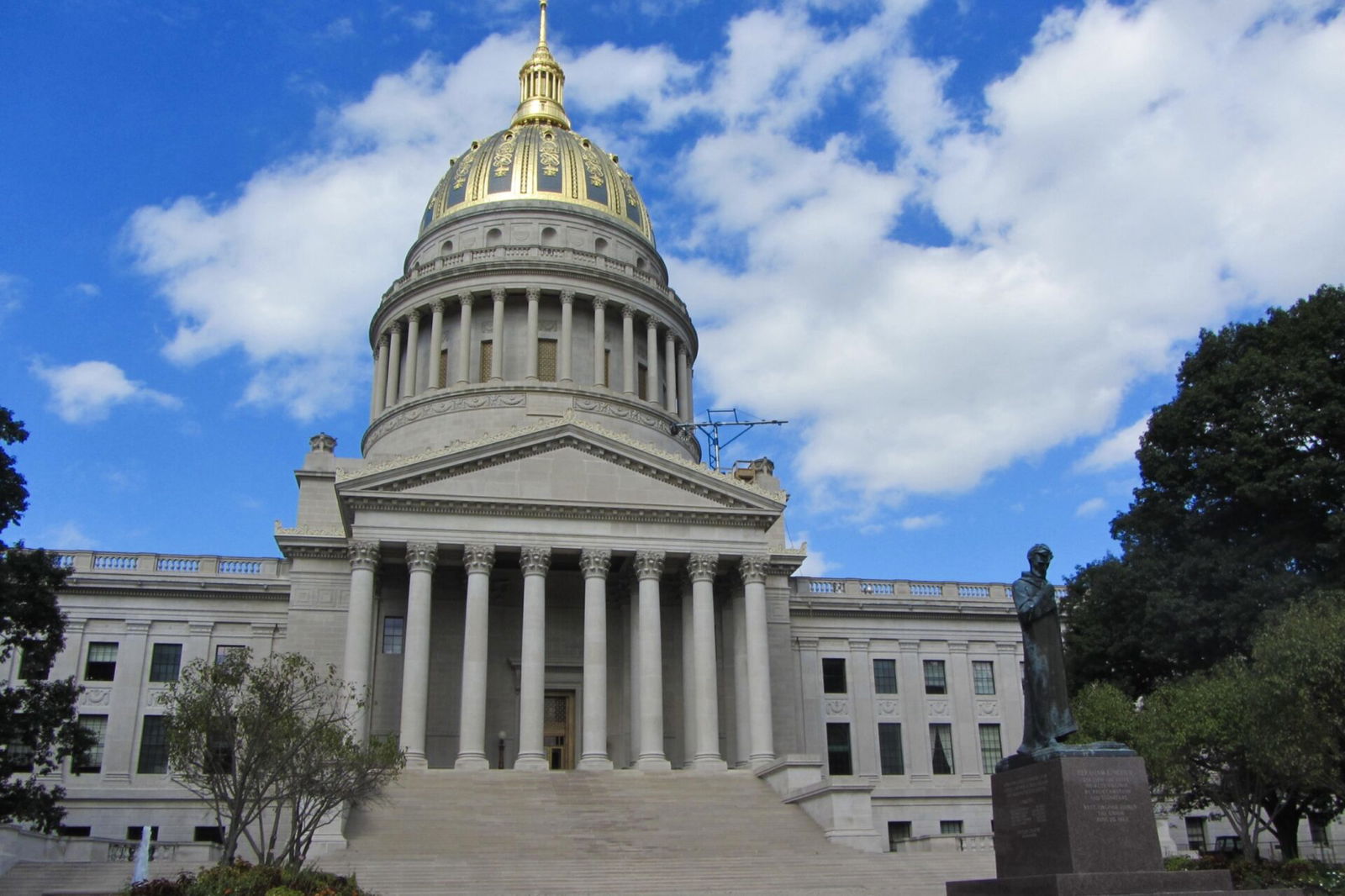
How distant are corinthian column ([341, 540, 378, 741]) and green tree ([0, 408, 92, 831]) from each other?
30.8ft

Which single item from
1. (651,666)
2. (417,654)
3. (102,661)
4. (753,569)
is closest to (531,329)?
(753,569)

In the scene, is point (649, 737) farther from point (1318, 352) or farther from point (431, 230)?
point (431, 230)

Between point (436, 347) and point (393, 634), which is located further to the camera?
point (436, 347)

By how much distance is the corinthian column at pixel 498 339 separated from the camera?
60969 millimetres

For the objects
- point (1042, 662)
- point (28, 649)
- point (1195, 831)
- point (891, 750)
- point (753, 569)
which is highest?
point (753, 569)

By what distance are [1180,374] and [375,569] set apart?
29907 millimetres

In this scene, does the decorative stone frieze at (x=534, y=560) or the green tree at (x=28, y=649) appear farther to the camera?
the decorative stone frieze at (x=534, y=560)

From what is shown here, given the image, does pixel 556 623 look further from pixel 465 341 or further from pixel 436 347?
pixel 436 347

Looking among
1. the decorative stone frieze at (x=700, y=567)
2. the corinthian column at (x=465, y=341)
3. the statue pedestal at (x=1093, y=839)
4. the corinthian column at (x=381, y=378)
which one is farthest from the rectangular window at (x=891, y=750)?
the statue pedestal at (x=1093, y=839)

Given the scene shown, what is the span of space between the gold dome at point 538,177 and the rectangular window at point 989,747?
111ft

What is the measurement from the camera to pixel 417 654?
41375mm

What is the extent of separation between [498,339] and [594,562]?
21.2m

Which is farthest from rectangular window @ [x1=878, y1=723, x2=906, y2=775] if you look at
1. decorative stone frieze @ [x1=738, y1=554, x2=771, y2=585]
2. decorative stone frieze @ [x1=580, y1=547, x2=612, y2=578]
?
decorative stone frieze @ [x1=580, y1=547, x2=612, y2=578]

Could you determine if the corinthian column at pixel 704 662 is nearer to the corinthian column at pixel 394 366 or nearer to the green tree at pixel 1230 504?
the green tree at pixel 1230 504
